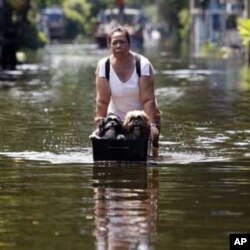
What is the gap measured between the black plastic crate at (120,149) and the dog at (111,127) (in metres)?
0.07

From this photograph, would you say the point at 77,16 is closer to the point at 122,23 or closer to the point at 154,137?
the point at 122,23

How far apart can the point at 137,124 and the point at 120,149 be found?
0.63 metres

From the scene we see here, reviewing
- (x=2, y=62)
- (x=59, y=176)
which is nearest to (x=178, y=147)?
(x=59, y=176)

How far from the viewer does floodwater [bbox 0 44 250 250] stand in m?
9.12

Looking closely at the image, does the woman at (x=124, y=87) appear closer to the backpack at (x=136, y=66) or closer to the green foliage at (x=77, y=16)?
the backpack at (x=136, y=66)

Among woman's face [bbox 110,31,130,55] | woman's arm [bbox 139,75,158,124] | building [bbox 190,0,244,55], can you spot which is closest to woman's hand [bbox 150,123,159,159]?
woman's arm [bbox 139,75,158,124]

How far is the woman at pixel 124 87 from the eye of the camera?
42.6 ft

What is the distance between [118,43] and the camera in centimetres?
1284

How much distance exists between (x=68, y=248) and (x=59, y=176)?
4047 mm

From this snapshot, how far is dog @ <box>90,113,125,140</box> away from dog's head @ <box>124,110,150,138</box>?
85mm

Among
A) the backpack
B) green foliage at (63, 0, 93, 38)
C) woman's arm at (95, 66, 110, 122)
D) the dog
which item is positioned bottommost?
green foliage at (63, 0, 93, 38)

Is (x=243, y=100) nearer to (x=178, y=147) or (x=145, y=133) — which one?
(x=178, y=147)

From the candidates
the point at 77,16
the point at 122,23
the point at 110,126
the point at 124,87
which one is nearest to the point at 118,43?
the point at 124,87

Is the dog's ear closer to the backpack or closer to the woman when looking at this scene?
the woman
